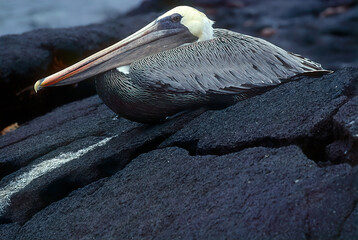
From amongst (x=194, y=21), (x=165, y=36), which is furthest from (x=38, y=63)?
(x=194, y=21)

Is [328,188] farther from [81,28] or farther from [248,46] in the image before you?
[81,28]

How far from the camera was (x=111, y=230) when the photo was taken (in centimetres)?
175

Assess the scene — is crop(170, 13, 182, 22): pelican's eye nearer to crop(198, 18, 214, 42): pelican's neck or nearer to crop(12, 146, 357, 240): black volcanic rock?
Result: crop(198, 18, 214, 42): pelican's neck

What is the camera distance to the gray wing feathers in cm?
232

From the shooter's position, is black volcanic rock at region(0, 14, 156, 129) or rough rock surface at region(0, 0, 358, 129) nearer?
rough rock surface at region(0, 0, 358, 129)

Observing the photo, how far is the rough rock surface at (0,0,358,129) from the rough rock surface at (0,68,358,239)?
114 cm

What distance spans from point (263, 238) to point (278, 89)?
3.65ft

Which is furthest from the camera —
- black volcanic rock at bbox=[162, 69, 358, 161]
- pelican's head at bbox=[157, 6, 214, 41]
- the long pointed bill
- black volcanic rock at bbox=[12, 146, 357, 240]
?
pelican's head at bbox=[157, 6, 214, 41]

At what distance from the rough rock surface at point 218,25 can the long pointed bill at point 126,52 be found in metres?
1.24

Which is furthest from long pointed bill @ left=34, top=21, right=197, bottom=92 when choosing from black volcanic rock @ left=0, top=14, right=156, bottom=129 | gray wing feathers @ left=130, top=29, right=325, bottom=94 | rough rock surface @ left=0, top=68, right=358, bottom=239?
black volcanic rock @ left=0, top=14, right=156, bottom=129

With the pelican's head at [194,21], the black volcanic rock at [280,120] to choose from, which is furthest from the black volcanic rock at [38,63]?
the black volcanic rock at [280,120]

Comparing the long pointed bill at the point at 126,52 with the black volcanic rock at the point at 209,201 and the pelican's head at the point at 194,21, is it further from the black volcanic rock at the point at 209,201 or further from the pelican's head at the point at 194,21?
the black volcanic rock at the point at 209,201

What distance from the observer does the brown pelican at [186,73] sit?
2324mm

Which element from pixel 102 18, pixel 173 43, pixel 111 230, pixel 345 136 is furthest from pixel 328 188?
pixel 102 18
